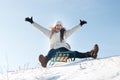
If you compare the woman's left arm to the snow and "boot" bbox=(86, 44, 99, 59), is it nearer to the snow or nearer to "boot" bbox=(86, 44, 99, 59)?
"boot" bbox=(86, 44, 99, 59)

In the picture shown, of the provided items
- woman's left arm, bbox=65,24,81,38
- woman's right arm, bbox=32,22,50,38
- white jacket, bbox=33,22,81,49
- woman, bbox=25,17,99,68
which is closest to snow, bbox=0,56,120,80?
woman, bbox=25,17,99,68

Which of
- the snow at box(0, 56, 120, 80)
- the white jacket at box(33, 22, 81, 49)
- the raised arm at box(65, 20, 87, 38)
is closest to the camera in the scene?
the snow at box(0, 56, 120, 80)

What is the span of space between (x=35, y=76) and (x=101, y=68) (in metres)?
1.30

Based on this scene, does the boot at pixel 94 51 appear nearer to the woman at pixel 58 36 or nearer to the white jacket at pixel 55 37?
the woman at pixel 58 36

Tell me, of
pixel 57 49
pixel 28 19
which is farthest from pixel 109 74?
pixel 28 19

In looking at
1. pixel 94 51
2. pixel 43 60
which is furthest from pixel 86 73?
pixel 94 51

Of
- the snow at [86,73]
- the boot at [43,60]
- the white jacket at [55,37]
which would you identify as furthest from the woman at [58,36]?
the snow at [86,73]

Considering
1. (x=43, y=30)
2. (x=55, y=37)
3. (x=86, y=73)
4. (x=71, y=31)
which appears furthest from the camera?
(x=71, y=31)

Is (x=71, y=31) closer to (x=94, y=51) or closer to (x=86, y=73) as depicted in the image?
(x=94, y=51)

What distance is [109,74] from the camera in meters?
5.48

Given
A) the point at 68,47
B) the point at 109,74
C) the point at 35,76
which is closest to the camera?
the point at 109,74

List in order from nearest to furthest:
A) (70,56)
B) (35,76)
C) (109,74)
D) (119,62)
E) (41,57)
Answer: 1. (109,74)
2. (35,76)
3. (119,62)
4. (41,57)
5. (70,56)

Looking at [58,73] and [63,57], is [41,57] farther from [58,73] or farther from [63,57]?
[58,73]

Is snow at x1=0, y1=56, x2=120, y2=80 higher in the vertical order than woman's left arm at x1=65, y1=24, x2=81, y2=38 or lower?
lower
